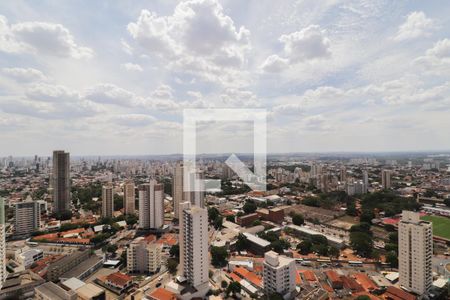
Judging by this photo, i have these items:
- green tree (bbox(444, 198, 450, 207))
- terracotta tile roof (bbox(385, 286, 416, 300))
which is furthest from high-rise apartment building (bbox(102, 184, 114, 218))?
green tree (bbox(444, 198, 450, 207))

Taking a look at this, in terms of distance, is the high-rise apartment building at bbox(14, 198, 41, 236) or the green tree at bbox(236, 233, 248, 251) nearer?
the green tree at bbox(236, 233, 248, 251)

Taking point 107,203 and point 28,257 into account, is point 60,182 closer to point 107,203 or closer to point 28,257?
point 107,203

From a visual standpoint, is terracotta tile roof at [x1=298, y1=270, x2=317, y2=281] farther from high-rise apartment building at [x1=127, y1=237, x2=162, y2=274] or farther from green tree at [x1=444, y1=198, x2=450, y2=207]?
green tree at [x1=444, y1=198, x2=450, y2=207]

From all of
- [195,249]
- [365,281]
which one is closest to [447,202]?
[365,281]

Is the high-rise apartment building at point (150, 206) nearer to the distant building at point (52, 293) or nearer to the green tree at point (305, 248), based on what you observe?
the distant building at point (52, 293)

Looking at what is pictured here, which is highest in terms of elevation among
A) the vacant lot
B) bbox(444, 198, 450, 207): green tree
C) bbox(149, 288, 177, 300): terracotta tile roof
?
bbox(444, 198, 450, 207): green tree

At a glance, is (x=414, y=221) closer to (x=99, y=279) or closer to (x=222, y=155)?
(x=222, y=155)
